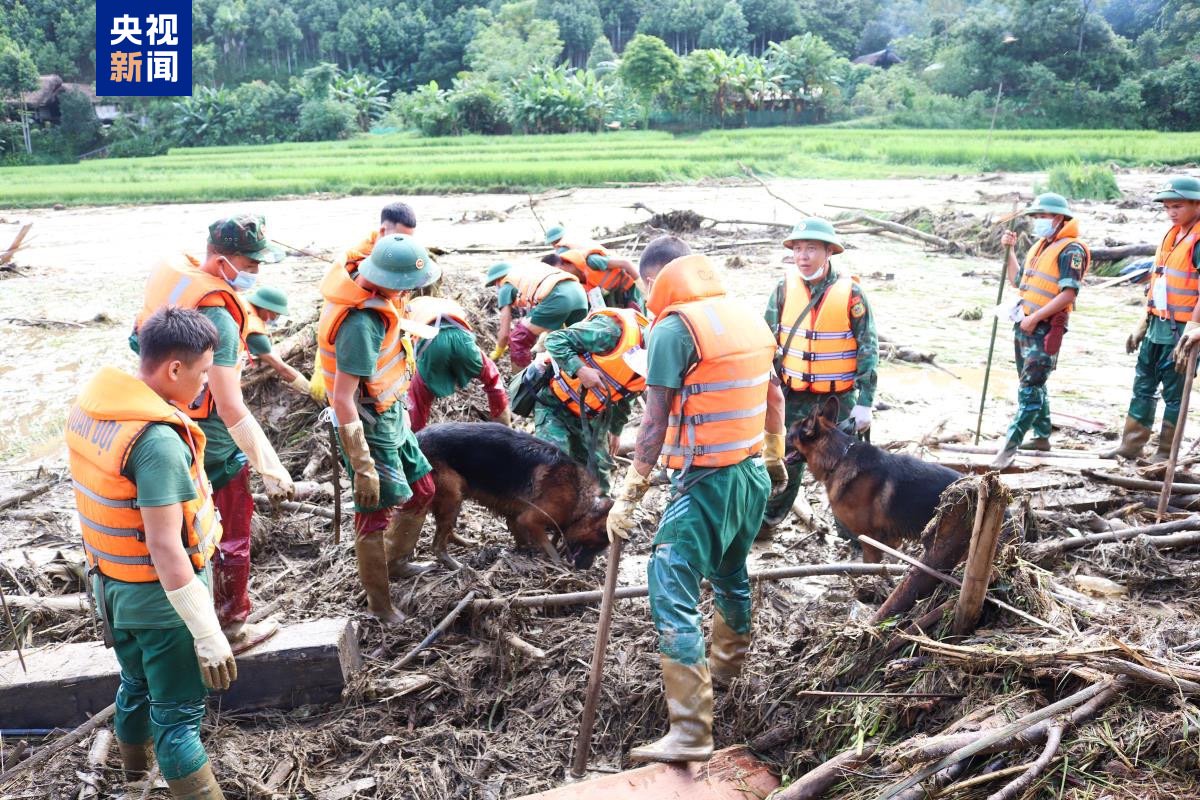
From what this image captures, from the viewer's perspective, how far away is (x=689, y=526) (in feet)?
13.1

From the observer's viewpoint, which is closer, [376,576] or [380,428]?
[380,428]

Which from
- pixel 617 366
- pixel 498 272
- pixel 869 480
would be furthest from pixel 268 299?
pixel 869 480

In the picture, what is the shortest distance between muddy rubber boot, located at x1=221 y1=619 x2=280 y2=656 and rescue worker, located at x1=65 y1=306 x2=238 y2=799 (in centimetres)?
87

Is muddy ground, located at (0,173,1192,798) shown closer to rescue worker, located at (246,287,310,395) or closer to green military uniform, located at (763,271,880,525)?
green military uniform, located at (763,271,880,525)

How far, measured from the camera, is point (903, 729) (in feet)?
12.0

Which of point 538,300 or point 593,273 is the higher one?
point 593,273

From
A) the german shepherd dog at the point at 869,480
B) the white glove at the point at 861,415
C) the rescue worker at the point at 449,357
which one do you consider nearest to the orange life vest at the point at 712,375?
the german shepherd dog at the point at 869,480

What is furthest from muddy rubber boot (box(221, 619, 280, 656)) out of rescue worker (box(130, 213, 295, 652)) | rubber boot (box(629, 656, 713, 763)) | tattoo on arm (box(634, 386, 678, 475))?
tattoo on arm (box(634, 386, 678, 475))

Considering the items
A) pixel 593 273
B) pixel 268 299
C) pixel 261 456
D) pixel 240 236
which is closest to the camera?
pixel 261 456

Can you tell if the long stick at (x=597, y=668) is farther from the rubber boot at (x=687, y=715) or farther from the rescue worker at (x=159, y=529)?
the rescue worker at (x=159, y=529)

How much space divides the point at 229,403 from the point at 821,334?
3627mm

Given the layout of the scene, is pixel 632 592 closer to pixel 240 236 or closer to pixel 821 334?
pixel 821 334

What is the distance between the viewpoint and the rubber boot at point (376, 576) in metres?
5.22

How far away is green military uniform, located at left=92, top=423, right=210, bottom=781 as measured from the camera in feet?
10.6
